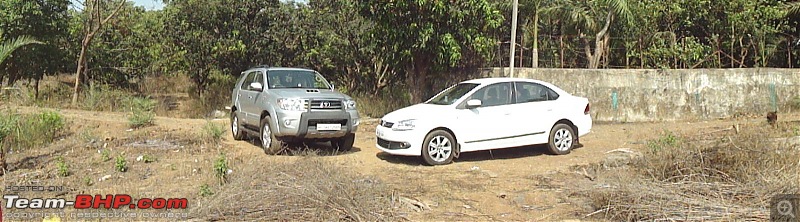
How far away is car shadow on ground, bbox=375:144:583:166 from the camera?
10414 mm

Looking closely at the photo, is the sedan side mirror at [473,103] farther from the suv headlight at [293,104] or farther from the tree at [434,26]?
the tree at [434,26]

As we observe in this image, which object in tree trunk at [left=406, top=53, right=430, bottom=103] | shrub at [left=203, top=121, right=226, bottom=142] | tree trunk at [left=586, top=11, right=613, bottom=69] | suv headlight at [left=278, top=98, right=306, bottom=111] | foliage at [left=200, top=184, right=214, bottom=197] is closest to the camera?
foliage at [left=200, top=184, right=214, bottom=197]

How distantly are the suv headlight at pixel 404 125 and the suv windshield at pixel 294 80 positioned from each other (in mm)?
2277

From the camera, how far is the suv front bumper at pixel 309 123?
10.3 metres

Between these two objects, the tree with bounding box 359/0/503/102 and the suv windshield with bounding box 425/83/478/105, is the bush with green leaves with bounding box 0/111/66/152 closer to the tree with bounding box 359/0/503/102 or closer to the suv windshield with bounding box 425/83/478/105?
the tree with bounding box 359/0/503/102

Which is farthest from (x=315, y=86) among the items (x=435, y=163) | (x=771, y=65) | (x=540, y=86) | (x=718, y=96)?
(x=771, y=65)

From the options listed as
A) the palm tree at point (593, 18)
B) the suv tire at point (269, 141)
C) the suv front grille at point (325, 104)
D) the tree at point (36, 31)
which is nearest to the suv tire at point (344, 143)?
the suv front grille at point (325, 104)

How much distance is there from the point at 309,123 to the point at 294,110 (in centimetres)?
31

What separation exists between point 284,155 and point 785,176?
7187 millimetres

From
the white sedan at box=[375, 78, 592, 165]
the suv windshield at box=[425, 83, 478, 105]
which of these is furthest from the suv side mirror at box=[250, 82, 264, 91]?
the suv windshield at box=[425, 83, 478, 105]

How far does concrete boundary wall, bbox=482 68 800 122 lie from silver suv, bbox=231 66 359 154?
A: 6249 mm

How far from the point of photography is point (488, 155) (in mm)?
10992

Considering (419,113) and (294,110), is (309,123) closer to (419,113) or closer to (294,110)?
(294,110)

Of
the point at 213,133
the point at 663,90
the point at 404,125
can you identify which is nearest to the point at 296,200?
the point at 404,125
